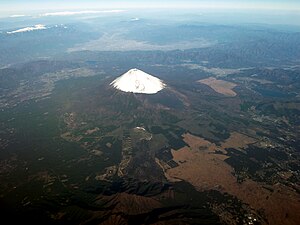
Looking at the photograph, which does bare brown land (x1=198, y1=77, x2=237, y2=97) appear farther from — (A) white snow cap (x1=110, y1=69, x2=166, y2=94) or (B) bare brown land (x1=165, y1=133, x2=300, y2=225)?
(B) bare brown land (x1=165, y1=133, x2=300, y2=225)

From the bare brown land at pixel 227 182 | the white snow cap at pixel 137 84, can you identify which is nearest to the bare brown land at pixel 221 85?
the white snow cap at pixel 137 84

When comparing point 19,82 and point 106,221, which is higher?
point 106,221

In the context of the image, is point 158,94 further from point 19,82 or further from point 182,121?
point 19,82

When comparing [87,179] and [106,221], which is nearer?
[106,221]

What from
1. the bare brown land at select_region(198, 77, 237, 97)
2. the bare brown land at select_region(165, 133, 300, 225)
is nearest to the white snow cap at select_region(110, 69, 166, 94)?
the bare brown land at select_region(198, 77, 237, 97)

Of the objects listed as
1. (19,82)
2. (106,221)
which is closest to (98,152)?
(106,221)

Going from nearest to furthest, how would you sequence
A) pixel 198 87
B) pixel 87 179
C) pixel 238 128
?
pixel 87 179 → pixel 238 128 → pixel 198 87

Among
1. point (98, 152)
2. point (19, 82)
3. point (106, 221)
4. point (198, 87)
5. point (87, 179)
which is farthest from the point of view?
point (19, 82)
